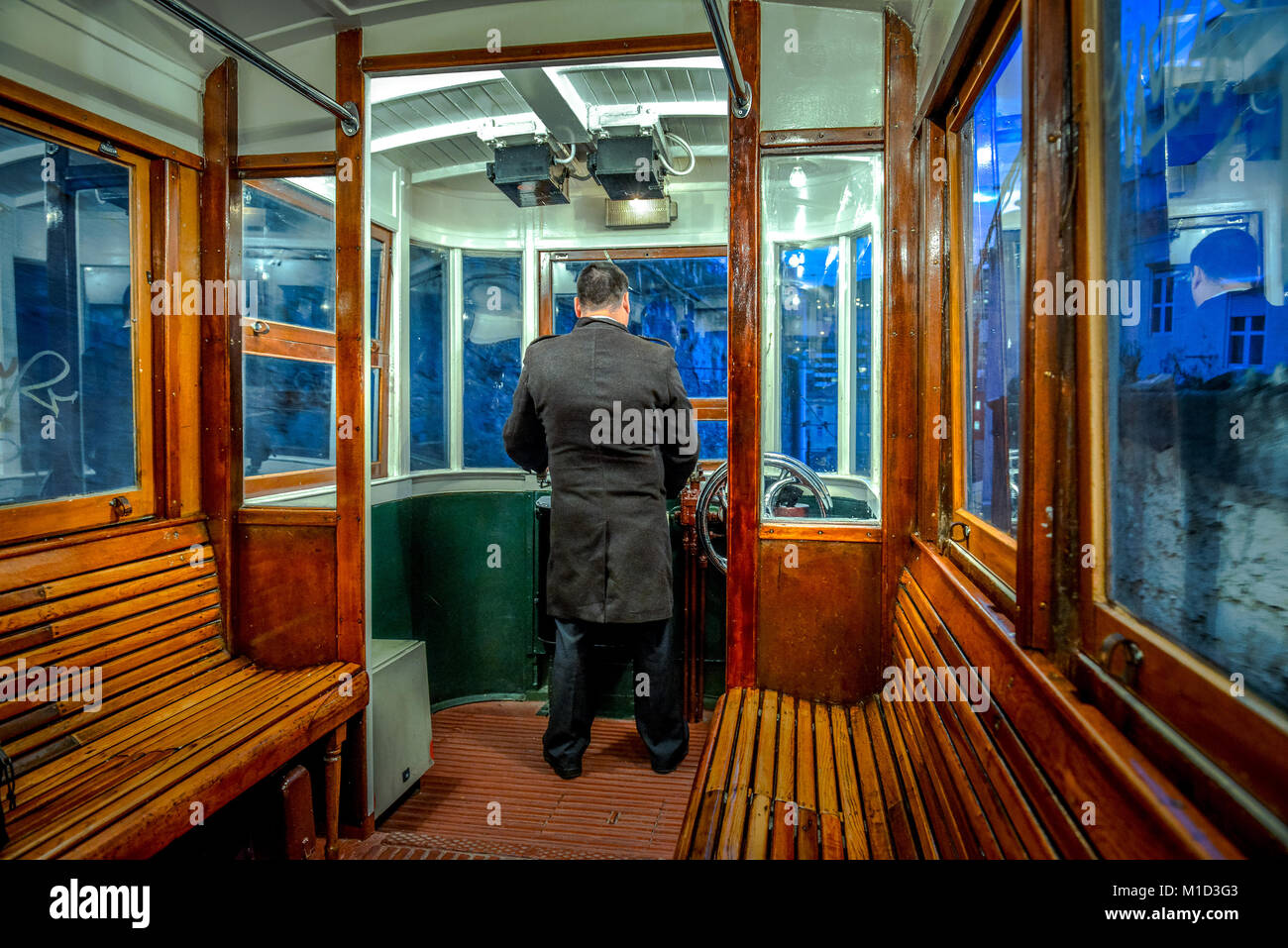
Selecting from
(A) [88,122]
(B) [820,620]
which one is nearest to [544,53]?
(A) [88,122]

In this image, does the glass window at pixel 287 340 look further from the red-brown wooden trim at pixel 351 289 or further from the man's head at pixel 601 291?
the man's head at pixel 601 291

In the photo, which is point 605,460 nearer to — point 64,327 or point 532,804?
point 532,804

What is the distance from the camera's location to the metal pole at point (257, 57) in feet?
5.78

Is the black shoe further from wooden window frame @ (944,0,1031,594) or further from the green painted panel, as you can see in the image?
wooden window frame @ (944,0,1031,594)

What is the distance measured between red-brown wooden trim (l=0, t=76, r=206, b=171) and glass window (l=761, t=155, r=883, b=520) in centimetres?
262

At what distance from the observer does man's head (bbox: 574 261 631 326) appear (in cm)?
278

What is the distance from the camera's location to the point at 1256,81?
86 cm

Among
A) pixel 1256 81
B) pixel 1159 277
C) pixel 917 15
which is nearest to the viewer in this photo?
pixel 1256 81

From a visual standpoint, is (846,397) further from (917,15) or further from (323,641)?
(323,641)

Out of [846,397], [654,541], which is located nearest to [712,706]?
[654,541]

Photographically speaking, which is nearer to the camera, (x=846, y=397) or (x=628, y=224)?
(x=846, y=397)
